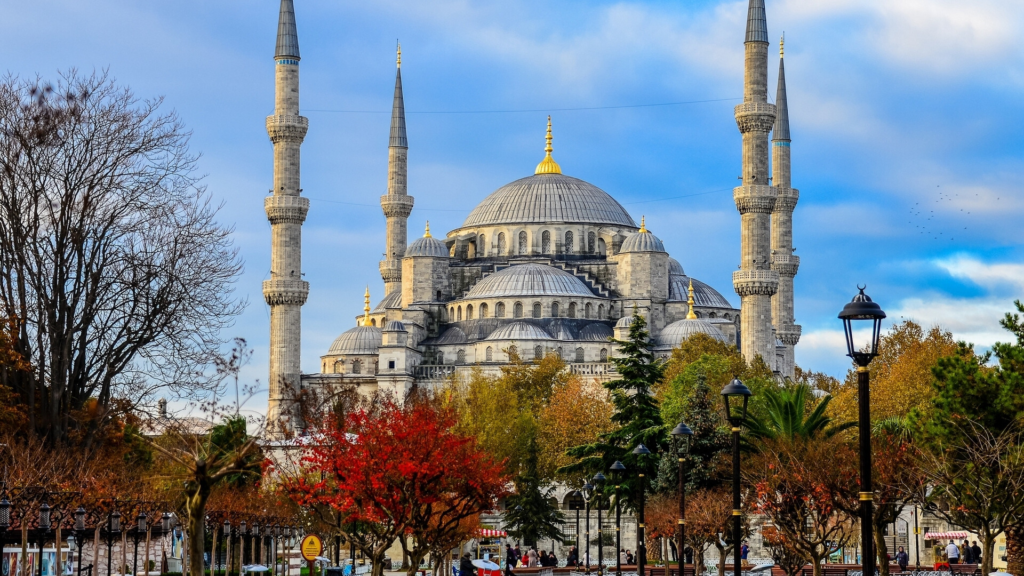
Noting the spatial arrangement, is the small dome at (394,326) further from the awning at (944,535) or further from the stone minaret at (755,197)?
the awning at (944,535)

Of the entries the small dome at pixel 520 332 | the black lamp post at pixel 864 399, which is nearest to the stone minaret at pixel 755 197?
the small dome at pixel 520 332

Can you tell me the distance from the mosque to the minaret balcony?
5 centimetres

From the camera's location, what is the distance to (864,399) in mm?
11531

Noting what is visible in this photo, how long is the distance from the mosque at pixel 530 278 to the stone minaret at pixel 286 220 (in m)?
0.05

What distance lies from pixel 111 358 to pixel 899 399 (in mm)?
24256

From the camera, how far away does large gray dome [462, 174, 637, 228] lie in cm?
7931

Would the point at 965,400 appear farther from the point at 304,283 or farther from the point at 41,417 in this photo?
the point at 304,283

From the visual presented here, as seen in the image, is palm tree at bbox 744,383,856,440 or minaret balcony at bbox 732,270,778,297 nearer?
palm tree at bbox 744,383,856,440

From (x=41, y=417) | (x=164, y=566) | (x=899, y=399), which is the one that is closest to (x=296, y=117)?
(x=899, y=399)

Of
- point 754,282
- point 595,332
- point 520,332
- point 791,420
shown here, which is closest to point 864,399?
point 791,420

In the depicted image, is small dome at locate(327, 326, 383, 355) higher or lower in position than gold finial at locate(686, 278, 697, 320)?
lower

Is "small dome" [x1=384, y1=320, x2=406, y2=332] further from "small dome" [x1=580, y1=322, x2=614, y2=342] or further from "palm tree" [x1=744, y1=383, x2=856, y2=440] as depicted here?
"palm tree" [x1=744, y1=383, x2=856, y2=440]

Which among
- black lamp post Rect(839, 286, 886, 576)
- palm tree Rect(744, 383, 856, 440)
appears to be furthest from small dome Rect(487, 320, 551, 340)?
black lamp post Rect(839, 286, 886, 576)

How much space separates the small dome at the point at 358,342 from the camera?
Result: 2808 inches
